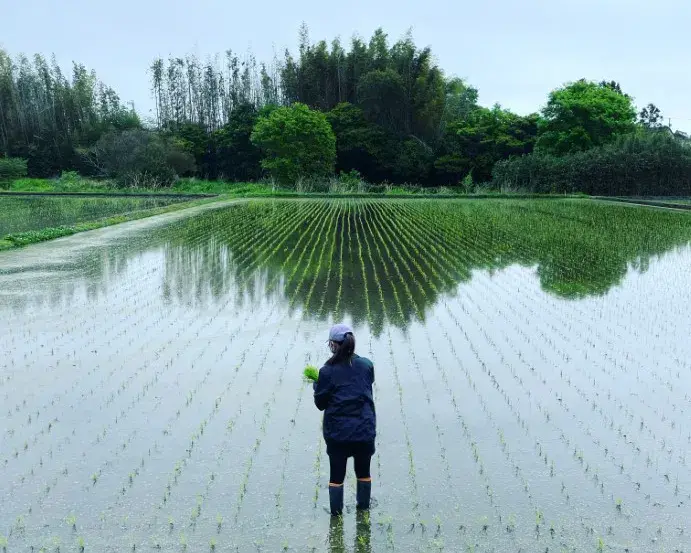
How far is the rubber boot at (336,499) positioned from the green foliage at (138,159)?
35720mm

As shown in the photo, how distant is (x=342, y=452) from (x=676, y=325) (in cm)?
571

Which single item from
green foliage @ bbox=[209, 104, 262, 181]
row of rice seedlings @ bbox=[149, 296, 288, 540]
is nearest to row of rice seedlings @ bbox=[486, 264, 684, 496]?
row of rice seedlings @ bbox=[149, 296, 288, 540]

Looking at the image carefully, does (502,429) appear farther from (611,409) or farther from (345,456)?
(345,456)

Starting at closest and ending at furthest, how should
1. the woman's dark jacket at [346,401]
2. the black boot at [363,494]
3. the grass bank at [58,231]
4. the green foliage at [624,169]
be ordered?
the woman's dark jacket at [346,401] → the black boot at [363,494] → the grass bank at [58,231] → the green foliage at [624,169]

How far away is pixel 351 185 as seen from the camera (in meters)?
38.8

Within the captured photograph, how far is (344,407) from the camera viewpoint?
3508 mm

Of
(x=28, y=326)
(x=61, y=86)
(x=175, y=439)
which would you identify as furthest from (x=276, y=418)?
(x=61, y=86)

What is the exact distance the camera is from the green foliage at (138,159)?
3872 centimetres

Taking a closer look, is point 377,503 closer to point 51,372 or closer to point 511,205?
point 51,372

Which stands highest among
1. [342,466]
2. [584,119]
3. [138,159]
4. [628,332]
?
[584,119]

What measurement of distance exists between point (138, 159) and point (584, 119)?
23491 millimetres

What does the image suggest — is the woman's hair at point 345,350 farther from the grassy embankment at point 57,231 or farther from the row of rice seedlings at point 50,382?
the grassy embankment at point 57,231

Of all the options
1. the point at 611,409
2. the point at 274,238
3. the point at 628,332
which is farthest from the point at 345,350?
the point at 274,238

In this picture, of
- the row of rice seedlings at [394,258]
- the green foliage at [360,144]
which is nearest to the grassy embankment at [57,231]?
the row of rice seedlings at [394,258]
